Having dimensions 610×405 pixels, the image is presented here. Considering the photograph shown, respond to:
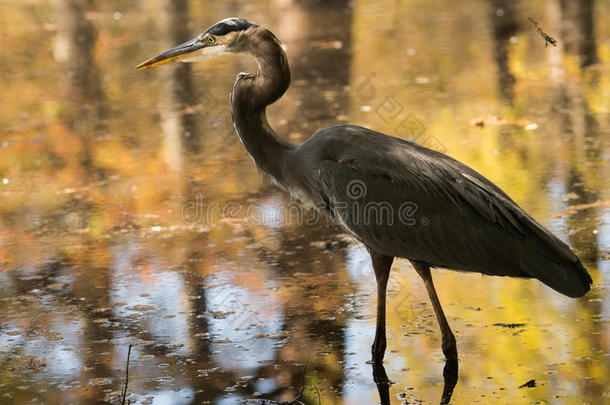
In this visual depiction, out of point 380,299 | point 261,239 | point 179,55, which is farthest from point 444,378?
point 261,239

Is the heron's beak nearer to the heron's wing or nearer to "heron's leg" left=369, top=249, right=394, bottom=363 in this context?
the heron's wing

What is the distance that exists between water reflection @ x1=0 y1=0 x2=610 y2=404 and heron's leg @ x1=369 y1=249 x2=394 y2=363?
0.08 m

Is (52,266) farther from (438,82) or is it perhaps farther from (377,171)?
(438,82)

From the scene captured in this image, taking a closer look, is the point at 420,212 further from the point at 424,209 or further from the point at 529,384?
the point at 529,384

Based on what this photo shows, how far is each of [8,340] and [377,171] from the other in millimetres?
2595

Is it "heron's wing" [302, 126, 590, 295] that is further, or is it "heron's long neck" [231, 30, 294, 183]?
"heron's long neck" [231, 30, 294, 183]

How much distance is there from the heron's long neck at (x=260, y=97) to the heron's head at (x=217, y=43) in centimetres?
8

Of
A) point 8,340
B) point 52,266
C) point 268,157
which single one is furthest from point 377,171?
point 52,266

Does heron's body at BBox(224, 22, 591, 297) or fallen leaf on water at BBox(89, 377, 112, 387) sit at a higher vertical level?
heron's body at BBox(224, 22, 591, 297)

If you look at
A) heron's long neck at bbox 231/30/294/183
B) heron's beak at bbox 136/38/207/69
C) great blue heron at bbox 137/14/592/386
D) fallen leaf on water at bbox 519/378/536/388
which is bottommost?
fallen leaf on water at bbox 519/378/536/388

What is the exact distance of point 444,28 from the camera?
17.4 metres

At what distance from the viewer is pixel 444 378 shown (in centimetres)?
536

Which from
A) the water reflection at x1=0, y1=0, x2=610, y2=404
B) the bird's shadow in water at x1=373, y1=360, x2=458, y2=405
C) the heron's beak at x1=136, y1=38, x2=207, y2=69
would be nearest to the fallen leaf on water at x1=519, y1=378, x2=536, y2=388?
the water reflection at x1=0, y1=0, x2=610, y2=404

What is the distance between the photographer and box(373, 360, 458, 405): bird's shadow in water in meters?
5.16
